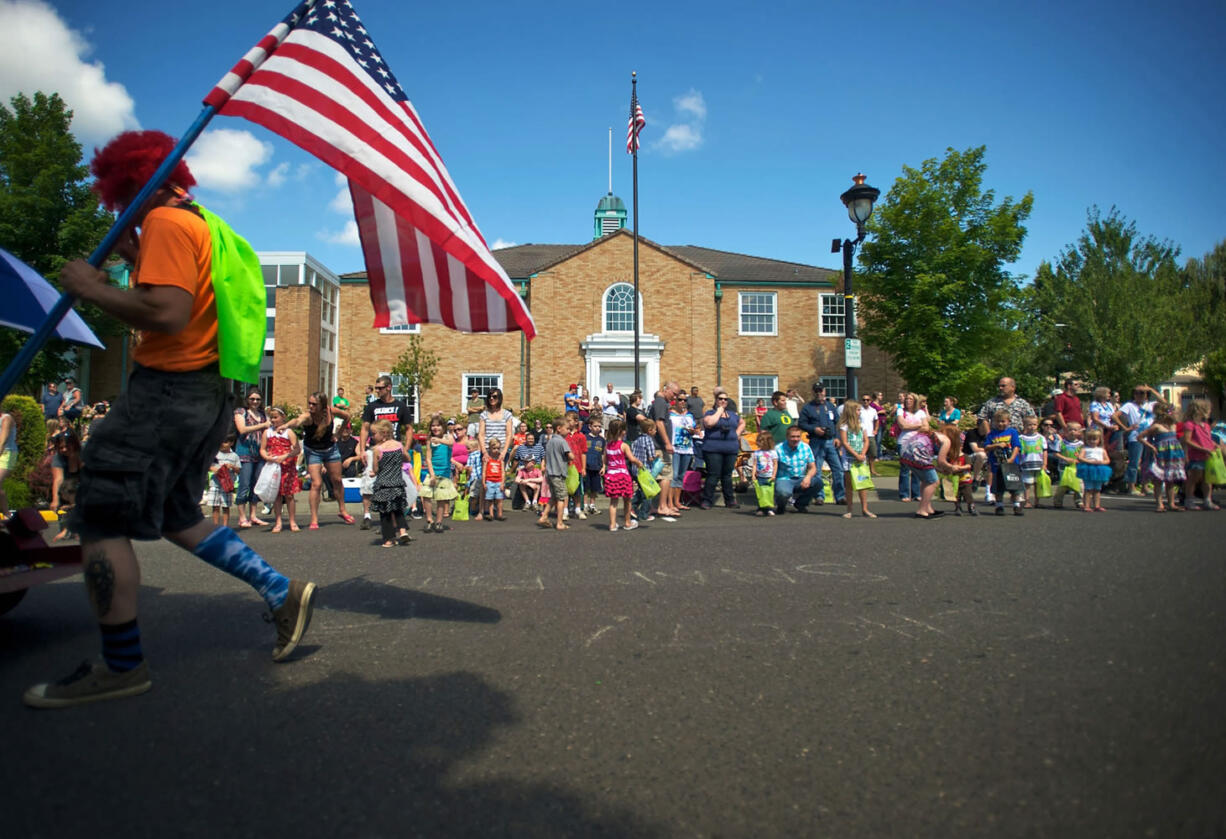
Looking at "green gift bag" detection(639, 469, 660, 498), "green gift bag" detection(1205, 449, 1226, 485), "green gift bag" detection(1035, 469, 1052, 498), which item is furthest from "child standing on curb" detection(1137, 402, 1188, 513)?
"green gift bag" detection(639, 469, 660, 498)

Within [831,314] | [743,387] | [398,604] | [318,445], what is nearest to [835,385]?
[831,314]

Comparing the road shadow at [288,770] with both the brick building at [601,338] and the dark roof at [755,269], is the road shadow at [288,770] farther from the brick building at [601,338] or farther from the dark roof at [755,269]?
the dark roof at [755,269]

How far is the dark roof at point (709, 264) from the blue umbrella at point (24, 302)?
22.4 meters

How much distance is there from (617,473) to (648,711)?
670 cm

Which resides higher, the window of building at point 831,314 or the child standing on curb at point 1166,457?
the window of building at point 831,314

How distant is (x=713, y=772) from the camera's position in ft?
7.86

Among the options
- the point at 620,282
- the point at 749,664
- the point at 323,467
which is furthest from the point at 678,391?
the point at 620,282

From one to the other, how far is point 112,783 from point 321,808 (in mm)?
734

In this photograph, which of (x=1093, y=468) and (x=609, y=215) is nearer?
(x=1093, y=468)

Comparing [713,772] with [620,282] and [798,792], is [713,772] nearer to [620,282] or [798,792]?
[798,792]

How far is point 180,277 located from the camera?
3061 millimetres

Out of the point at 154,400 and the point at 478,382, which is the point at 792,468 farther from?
the point at 478,382

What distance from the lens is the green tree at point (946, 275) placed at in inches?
1029

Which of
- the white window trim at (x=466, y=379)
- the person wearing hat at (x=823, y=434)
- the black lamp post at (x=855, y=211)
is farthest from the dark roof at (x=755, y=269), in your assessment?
the person wearing hat at (x=823, y=434)
